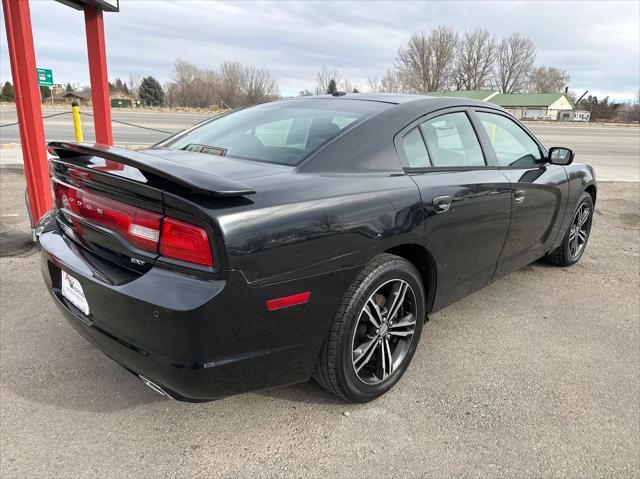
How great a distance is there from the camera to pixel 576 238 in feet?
15.6

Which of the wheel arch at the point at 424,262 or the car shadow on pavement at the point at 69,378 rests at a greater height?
the wheel arch at the point at 424,262

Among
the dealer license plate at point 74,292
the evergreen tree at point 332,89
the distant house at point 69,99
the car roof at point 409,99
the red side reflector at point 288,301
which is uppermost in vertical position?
the evergreen tree at point 332,89

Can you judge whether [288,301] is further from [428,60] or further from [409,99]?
[428,60]

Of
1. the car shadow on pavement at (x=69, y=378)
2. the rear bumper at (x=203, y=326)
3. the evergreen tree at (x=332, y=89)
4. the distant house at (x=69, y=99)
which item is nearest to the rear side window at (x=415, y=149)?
the rear bumper at (x=203, y=326)

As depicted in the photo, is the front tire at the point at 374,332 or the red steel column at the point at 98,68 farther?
the red steel column at the point at 98,68

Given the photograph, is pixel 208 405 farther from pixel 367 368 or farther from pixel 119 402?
pixel 367 368

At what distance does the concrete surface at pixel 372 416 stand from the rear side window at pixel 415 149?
1201mm

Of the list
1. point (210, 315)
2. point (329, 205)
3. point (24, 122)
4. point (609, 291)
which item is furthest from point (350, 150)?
point (24, 122)

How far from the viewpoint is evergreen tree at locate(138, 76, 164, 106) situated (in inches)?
2886

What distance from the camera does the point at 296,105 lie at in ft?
10.5

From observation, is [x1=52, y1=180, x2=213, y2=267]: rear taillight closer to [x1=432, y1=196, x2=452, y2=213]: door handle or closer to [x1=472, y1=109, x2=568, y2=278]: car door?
[x1=432, y1=196, x2=452, y2=213]: door handle

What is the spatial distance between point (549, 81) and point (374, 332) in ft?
340

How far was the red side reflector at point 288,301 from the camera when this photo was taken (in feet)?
6.34

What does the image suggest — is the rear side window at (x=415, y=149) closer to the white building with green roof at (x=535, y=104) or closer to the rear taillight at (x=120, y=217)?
the rear taillight at (x=120, y=217)
